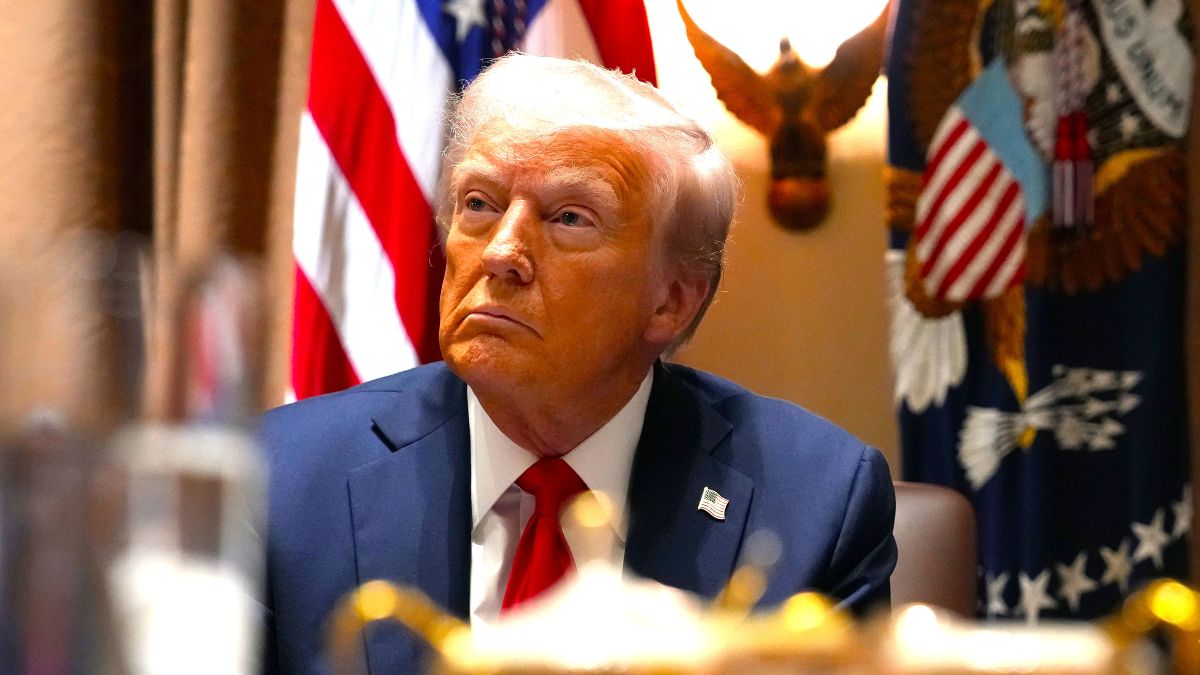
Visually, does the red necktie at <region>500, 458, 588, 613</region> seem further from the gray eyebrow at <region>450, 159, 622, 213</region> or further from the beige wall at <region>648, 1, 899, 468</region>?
the beige wall at <region>648, 1, 899, 468</region>

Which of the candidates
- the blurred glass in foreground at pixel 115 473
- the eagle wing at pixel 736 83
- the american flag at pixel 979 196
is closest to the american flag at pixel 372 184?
the eagle wing at pixel 736 83

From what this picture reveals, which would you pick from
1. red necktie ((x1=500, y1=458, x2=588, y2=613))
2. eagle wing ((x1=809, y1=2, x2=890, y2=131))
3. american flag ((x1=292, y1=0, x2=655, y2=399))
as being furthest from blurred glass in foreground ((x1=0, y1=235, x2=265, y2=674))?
eagle wing ((x1=809, y1=2, x2=890, y2=131))

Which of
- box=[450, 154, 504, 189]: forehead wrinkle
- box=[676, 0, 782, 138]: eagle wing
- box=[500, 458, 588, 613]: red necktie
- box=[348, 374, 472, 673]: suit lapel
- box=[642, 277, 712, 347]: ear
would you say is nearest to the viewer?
box=[500, 458, 588, 613]: red necktie

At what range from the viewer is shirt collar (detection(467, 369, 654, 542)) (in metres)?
1.93

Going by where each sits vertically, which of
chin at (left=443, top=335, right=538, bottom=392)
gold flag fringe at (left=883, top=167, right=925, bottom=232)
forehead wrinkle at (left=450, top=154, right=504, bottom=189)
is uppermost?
forehead wrinkle at (left=450, top=154, right=504, bottom=189)

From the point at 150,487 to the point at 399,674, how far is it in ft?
3.46

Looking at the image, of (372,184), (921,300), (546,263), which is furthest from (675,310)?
(921,300)

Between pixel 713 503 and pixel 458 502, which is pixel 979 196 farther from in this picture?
pixel 458 502

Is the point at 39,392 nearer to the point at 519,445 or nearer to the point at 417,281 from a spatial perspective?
the point at 519,445

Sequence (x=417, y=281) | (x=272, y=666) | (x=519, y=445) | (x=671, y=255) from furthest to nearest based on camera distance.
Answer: (x=417, y=281)
(x=671, y=255)
(x=519, y=445)
(x=272, y=666)

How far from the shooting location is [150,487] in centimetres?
69

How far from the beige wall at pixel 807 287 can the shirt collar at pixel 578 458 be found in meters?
1.22

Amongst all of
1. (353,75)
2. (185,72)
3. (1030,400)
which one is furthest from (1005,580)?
(185,72)

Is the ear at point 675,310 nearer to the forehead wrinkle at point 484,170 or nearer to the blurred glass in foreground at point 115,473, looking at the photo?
the forehead wrinkle at point 484,170
